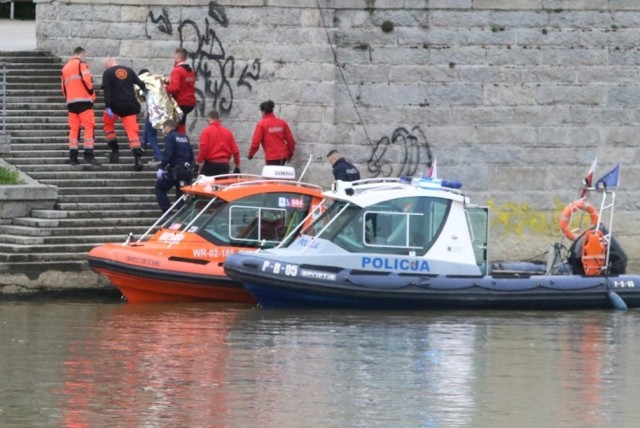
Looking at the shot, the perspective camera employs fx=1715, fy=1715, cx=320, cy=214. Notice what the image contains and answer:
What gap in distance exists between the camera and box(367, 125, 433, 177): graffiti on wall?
23406mm

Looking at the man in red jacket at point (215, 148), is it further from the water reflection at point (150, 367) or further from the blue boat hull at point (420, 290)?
the blue boat hull at point (420, 290)

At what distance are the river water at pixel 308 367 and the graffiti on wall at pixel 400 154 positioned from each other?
3.64m

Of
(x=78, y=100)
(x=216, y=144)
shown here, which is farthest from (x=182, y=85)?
(x=78, y=100)

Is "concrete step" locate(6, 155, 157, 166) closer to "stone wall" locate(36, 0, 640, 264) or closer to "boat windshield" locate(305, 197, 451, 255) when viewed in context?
"stone wall" locate(36, 0, 640, 264)

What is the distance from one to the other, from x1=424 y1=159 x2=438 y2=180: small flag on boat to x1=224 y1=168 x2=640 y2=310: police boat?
885 mm

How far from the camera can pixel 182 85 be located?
943 inches

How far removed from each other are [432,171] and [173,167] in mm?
3408

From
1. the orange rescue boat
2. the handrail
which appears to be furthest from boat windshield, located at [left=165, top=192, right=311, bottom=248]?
the handrail

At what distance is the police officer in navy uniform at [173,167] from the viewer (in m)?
22.4

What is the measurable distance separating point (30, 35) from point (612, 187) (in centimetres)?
1310

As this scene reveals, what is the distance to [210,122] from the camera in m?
23.2

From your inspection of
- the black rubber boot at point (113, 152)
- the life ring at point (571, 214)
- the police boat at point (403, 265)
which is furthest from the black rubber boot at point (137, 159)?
the life ring at point (571, 214)

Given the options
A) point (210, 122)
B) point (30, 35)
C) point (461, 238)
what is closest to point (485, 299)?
point (461, 238)

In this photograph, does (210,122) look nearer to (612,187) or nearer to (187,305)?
(187,305)
